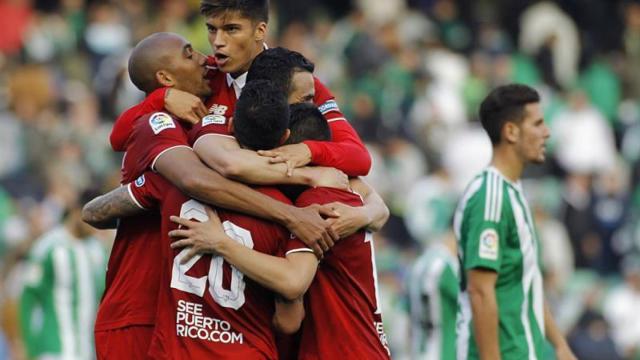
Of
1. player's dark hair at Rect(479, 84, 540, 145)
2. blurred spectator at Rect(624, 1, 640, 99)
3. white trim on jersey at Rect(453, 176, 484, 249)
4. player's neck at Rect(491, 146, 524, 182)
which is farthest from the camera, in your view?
blurred spectator at Rect(624, 1, 640, 99)

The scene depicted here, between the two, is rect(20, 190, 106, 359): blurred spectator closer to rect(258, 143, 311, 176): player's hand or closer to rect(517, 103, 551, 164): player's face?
rect(517, 103, 551, 164): player's face

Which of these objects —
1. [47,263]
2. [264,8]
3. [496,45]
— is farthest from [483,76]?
[264,8]

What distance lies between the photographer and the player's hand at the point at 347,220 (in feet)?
23.3

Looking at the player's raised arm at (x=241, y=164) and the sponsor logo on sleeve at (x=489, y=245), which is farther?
the sponsor logo on sleeve at (x=489, y=245)

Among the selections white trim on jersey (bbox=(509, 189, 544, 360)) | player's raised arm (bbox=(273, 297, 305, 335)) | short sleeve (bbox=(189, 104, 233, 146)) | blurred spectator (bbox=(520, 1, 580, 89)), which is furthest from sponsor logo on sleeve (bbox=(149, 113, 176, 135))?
blurred spectator (bbox=(520, 1, 580, 89))

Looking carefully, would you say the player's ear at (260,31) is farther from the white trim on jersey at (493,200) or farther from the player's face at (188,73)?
the white trim on jersey at (493,200)

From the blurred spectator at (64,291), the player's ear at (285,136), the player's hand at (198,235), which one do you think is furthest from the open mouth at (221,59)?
the blurred spectator at (64,291)

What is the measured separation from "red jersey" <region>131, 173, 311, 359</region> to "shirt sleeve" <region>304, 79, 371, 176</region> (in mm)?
297

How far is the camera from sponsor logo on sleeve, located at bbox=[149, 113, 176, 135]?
7266 mm

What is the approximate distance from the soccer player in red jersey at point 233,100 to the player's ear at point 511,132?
1688 millimetres

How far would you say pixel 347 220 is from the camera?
7.15 meters

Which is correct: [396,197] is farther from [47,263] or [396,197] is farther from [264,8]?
[264,8]

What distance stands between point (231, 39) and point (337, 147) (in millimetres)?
749

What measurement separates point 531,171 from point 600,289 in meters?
2.10
